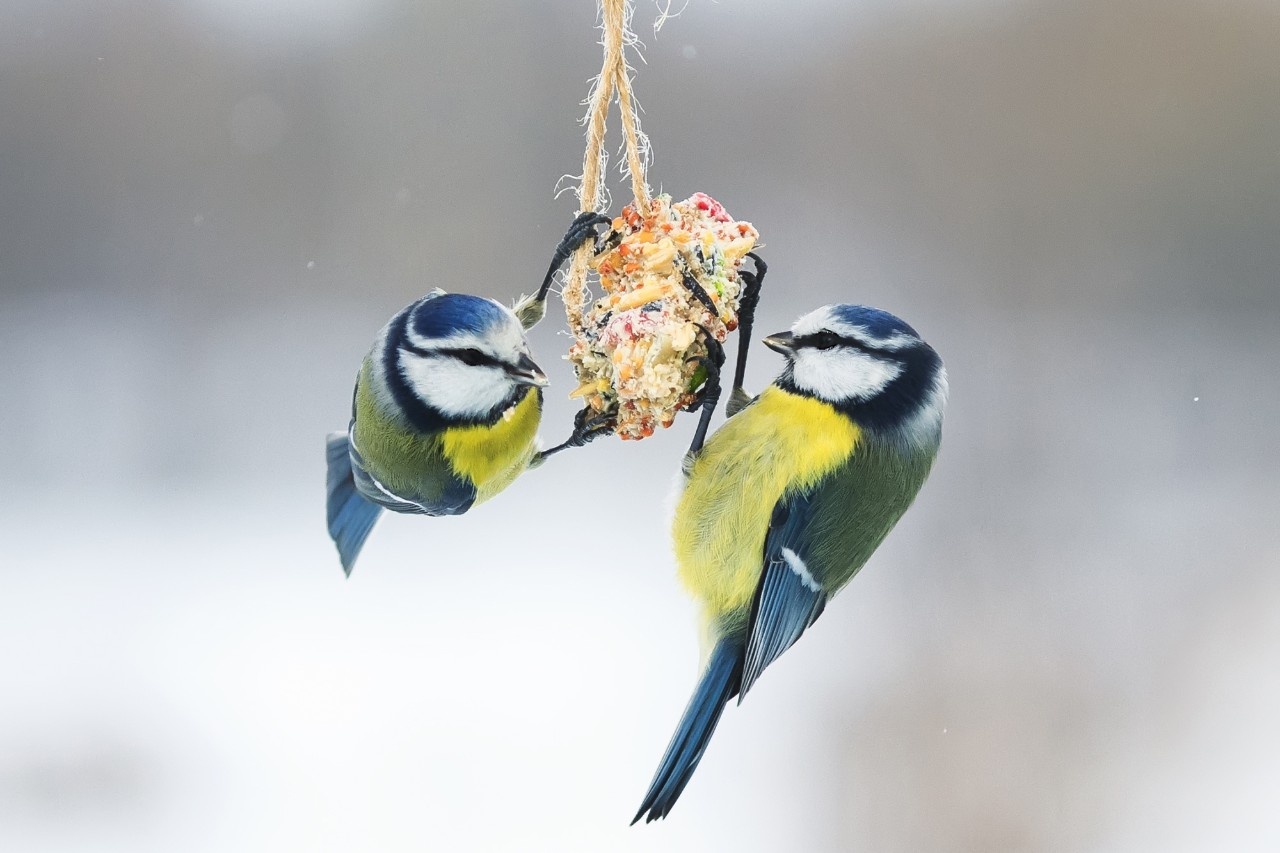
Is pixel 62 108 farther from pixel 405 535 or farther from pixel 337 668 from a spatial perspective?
pixel 337 668

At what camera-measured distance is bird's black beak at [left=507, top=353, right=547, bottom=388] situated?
3.50 feet

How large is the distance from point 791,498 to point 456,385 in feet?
1.27

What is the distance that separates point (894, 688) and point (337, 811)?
123cm

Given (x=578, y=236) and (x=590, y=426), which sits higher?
(x=578, y=236)

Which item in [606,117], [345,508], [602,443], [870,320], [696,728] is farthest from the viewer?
[602,443]

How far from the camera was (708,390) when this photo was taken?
118 centimetres

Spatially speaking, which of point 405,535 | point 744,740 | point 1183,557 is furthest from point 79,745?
point 1183,557

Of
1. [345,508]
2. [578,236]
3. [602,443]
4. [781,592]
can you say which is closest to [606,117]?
[578,236]

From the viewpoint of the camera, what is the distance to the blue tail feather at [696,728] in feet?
4.05

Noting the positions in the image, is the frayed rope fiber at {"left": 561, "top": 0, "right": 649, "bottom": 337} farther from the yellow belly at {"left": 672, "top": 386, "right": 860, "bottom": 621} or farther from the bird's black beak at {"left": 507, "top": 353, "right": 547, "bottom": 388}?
the yellow belly at {"left": 672, "top": 386, "right": 860, "bottom": 621}

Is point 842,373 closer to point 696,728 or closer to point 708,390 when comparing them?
point 708,390

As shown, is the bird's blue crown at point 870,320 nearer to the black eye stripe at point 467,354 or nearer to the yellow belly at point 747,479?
the yellow belly at point 747,479

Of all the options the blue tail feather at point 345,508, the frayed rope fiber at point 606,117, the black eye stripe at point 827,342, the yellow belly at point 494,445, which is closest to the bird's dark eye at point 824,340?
the black eye stripe at point 827,342

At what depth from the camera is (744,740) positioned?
2.47 m
